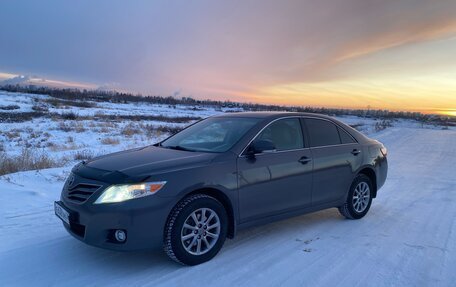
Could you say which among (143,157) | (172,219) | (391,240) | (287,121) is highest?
(287,121)

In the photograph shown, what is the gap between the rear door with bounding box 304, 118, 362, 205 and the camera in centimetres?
559

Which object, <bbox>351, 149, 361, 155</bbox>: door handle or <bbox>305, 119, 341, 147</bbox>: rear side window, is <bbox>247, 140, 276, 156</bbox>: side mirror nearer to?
<bbox>305, 119, 341, 147</bbox>: rear side window

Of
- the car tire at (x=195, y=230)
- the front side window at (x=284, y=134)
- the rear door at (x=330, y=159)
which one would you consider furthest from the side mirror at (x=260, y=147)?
the rear door at (x=330, y=159)

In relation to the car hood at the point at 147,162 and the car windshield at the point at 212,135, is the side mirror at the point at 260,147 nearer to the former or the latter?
the car windshield at the point at 212,135

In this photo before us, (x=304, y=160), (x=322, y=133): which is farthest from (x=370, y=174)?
(x=304, y=160)

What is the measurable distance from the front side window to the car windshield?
0.71 ft

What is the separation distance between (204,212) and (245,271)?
741mm

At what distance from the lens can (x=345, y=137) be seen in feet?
20.5

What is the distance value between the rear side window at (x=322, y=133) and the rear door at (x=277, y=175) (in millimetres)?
207

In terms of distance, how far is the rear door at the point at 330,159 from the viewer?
220 inches

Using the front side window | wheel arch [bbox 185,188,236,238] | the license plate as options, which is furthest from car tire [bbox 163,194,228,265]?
the front side window

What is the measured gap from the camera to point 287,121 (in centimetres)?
555

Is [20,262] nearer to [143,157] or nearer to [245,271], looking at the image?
[143,157]

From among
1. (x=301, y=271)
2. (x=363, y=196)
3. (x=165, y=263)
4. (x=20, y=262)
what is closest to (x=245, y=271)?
(x=301, y=271)
